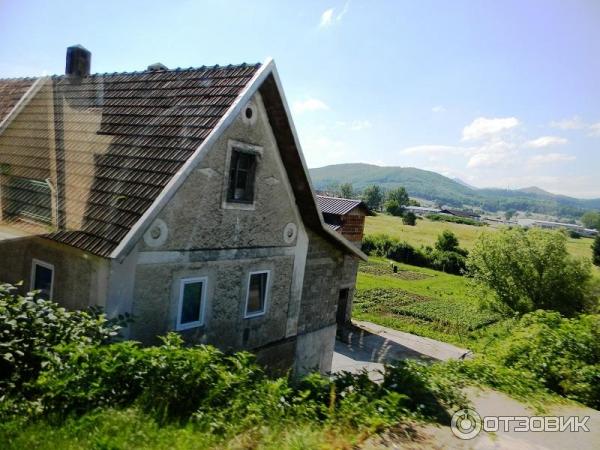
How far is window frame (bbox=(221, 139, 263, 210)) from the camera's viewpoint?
7836mm

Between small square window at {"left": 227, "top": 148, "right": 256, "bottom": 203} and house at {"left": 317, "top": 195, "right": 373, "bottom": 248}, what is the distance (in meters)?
12.5

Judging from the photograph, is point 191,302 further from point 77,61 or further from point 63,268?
point 77,61

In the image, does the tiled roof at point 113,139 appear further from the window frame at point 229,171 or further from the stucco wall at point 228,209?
the window frame at point 229,171

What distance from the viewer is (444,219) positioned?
396 ft

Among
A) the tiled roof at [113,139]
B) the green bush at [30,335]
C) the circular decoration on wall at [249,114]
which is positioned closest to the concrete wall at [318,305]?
the circular decoration on wall at [249,114]

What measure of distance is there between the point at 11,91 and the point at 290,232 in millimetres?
8643

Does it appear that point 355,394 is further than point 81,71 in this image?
No

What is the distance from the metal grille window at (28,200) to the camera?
7.47 meters

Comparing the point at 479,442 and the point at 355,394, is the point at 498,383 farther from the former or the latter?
the point at 355,394

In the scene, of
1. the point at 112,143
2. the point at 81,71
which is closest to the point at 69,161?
the point at 112,143

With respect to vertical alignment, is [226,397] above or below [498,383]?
above

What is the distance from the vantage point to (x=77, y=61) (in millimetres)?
11461

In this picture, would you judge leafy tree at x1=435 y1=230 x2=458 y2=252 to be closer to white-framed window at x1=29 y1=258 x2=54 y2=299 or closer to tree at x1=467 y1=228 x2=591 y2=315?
tree at x1=467 y1=228 x2=591 y2=315

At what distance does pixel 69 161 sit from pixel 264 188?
3.90 m
